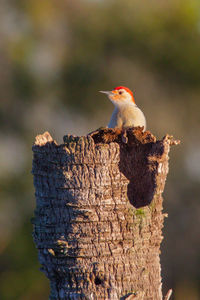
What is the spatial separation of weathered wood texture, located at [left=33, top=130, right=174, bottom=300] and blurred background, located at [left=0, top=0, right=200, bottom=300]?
12760mm

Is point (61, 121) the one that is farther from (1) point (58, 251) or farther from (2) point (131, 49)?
(1) point (58, 251)

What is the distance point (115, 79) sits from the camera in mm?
19578

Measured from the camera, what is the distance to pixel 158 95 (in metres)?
20.5

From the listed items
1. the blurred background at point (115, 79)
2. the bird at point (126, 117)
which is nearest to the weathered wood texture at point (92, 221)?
the bird at point (126, 117)

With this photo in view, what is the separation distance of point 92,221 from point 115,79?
545 inches

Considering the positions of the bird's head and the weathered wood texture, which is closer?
the weathered wood texture

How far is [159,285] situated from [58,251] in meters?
1.09

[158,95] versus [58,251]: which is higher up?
[158,95]

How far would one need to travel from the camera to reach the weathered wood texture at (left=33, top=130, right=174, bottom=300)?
6008 millimetres

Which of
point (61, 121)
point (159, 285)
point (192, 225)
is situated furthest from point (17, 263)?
point (159, 285)

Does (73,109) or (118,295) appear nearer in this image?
(118,295)

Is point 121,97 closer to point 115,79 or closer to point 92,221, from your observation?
point 92,221

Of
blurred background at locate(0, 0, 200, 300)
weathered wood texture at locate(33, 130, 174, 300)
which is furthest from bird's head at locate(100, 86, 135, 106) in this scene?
blurred background at locate(0, 0, 200, 300)

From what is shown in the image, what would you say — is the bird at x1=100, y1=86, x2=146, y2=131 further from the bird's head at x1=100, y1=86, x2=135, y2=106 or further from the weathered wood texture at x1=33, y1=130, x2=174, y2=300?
the weathered wood texture at x1=33, y1=130, x2=174, y2=300
